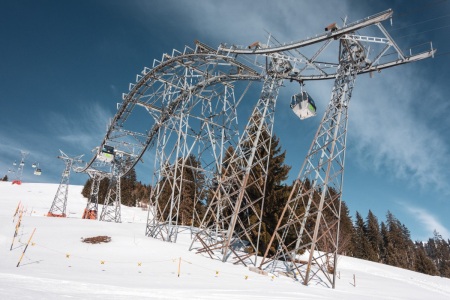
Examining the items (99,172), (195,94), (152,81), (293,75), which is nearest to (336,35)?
(293,75)

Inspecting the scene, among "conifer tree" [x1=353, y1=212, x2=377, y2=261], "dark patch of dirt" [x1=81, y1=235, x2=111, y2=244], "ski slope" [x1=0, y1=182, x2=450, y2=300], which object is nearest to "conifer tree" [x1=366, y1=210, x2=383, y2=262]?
"conifer tree" [x1=353, y1=212, x2=377, y2=261]

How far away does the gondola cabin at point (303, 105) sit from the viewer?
1520 cm

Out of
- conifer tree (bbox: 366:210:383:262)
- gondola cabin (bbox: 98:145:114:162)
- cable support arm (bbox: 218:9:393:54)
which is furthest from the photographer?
conifer tree (bbox: 366:210:383:262)

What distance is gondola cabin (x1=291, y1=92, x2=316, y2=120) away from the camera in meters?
15.2

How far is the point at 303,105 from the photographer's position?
600 inches

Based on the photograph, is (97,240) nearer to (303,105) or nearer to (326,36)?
(303,105)

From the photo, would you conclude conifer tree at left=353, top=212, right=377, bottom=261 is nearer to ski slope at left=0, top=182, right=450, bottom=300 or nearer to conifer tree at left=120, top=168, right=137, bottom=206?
ski slope at left=0, top=182, right=450, bottom=300

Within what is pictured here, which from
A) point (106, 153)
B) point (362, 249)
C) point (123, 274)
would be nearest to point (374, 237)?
point (362, 249)

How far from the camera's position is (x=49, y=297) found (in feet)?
17.6

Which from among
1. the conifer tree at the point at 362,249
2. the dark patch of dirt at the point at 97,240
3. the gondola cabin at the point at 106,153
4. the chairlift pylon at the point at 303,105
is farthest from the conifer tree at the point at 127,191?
the chairlift pylon at the point at 303,105

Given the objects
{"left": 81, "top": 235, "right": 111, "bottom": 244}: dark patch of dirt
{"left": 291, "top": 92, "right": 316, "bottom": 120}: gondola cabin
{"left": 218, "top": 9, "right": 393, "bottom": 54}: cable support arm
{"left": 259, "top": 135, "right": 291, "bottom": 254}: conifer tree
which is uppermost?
{"left": 218, "top": 9, "right": 393, "bottom": 54}: cable support arm

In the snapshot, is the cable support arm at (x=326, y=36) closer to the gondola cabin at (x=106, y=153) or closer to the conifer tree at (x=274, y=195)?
the conifer tree at (x=274, y=195)

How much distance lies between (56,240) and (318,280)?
517 inches

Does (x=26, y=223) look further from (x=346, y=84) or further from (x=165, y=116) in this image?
(x=346, y=84)
